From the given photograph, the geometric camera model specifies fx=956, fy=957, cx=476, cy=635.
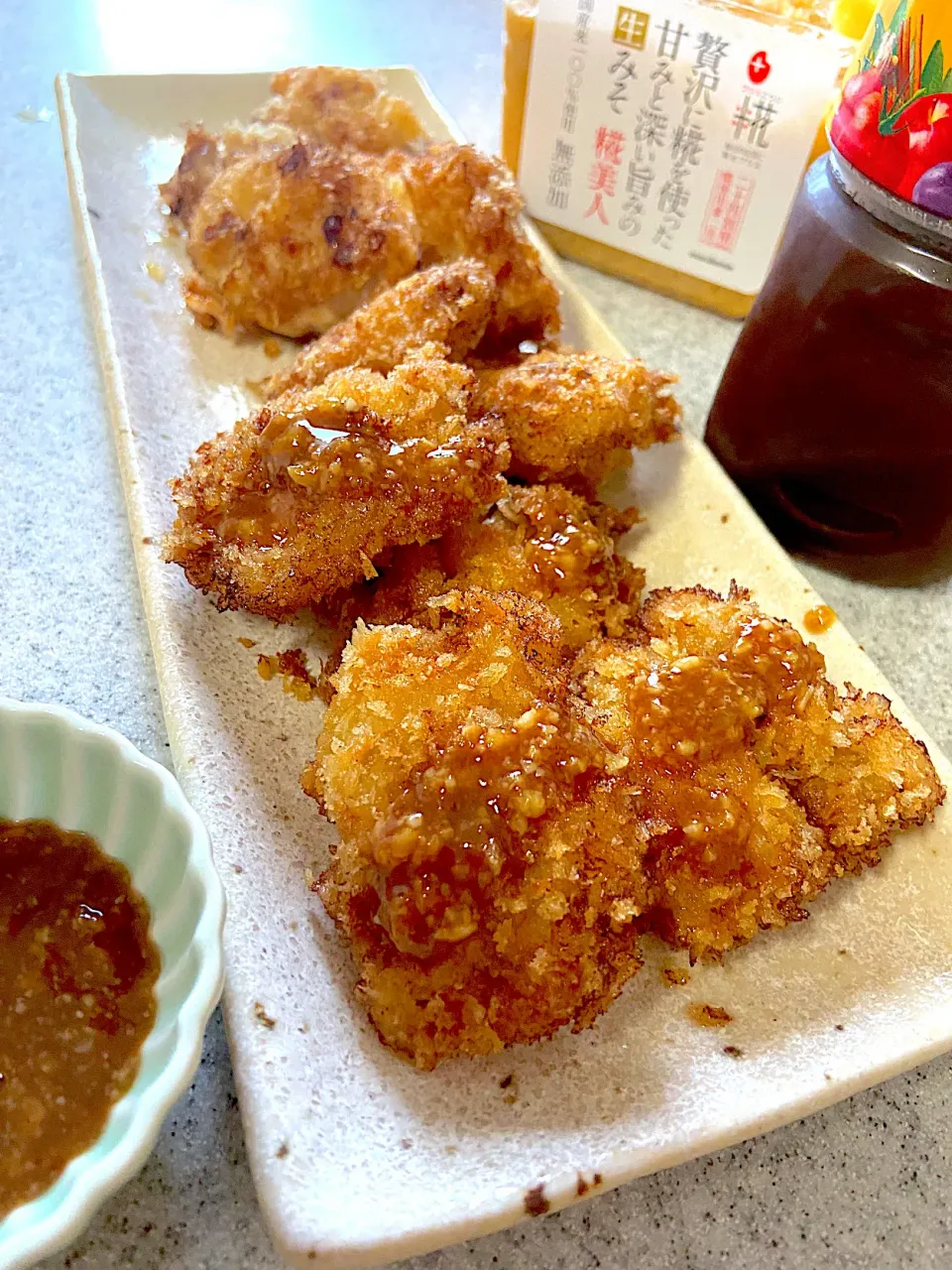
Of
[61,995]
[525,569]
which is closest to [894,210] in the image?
[525,569]

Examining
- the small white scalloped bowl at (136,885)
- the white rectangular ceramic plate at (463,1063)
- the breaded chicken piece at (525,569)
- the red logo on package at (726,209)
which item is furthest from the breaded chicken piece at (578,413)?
the small white scalloped bowl at (136,885)

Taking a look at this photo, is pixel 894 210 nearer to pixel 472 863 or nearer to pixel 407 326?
pixel 407 326

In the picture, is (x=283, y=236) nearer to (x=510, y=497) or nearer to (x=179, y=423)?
(x=179, y=423)

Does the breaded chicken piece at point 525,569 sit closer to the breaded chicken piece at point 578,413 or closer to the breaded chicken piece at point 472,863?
the breaded chicken piece at point 578,413

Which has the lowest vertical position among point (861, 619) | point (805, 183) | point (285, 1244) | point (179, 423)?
point (861, 619)

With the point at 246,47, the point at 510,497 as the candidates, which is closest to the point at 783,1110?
the point at 510,497

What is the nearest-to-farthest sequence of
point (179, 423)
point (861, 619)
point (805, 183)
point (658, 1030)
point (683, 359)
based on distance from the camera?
point (658, 1030), point (805, 183), point (179, 423), point (861, 619), point (683, 359)
